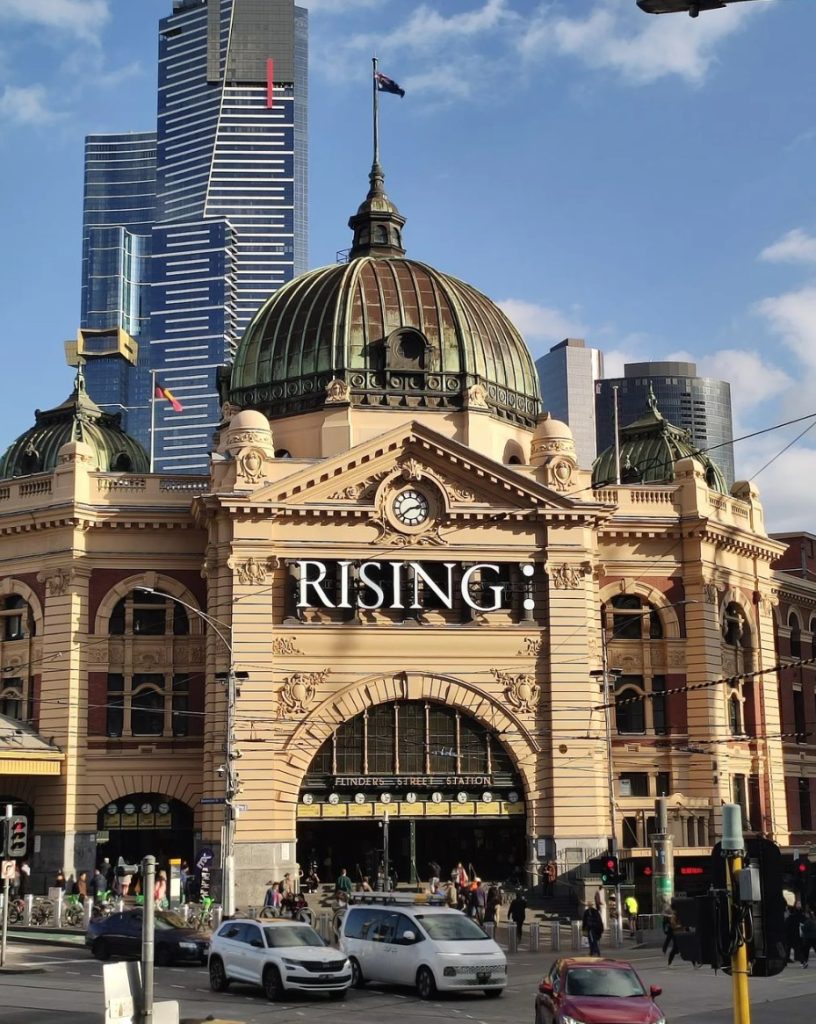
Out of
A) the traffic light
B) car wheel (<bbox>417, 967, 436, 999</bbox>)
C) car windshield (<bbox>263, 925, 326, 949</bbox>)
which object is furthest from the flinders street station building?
car wheel (<bbox>417, 967, 436, 999</bbox>)

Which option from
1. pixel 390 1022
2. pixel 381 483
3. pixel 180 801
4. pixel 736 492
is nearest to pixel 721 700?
pixel 736 492

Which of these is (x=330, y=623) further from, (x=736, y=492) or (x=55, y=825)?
(x=736, y=492)

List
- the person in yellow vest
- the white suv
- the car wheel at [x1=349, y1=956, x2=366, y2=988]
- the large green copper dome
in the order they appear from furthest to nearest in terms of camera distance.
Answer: the large green copper dome, the person in yellow vest, the car wheel at [x1=349, y1=956, x2=366, y2=988], the white suv

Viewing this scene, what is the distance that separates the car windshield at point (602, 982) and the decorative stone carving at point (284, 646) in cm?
3472

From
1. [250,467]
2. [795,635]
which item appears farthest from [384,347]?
[795,635]

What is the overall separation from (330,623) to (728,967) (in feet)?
149

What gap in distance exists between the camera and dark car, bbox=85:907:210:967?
41.3 meters

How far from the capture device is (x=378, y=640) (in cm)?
6141

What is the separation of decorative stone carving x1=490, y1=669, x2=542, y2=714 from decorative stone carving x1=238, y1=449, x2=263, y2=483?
12499mm

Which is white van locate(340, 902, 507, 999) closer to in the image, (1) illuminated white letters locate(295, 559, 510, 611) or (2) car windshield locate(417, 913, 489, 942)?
(2) car windshield locate(417, 913, 489, 942)

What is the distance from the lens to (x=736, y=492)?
243 feet

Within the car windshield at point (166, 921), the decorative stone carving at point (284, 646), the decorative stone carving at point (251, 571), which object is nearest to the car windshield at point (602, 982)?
the car windshield at point (166, 921)

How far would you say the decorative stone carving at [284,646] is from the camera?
60.6 metres

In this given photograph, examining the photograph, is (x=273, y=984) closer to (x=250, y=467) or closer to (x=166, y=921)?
(x=166, y=921)
